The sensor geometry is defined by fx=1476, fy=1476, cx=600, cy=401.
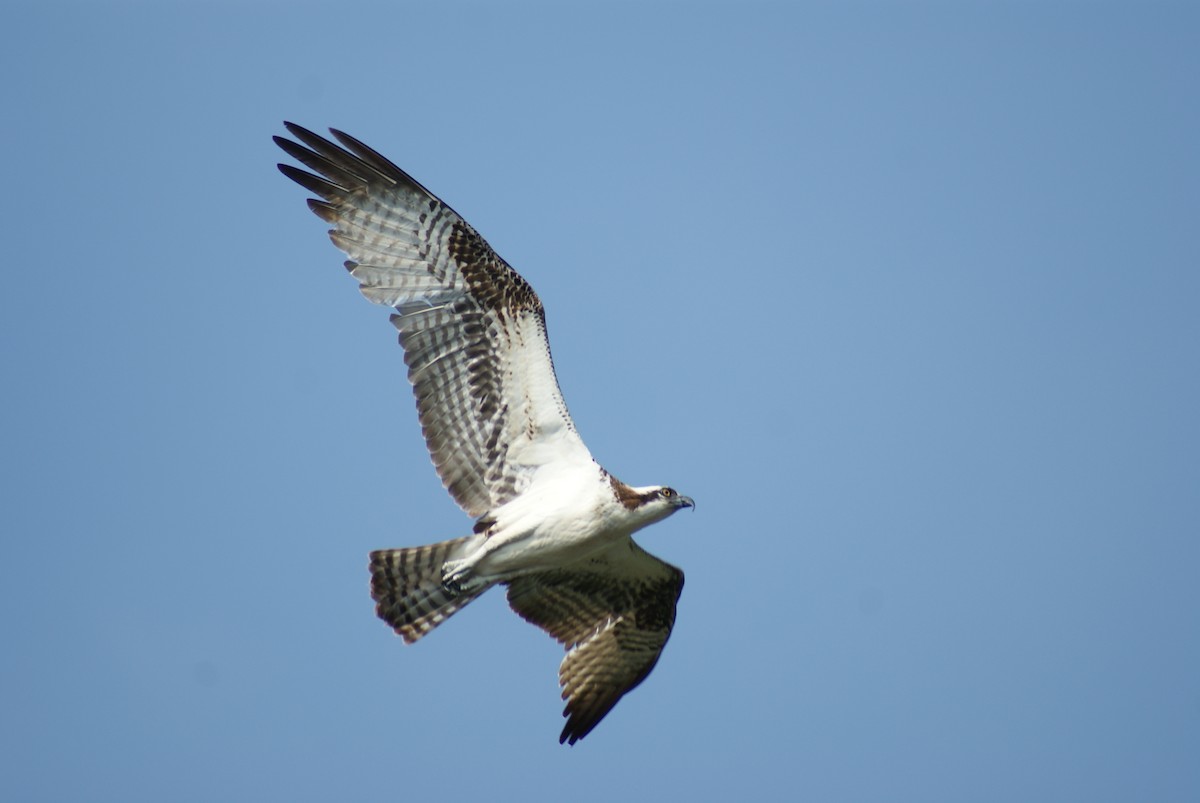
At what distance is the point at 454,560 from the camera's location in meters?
11.6

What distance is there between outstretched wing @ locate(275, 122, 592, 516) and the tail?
3.18ft

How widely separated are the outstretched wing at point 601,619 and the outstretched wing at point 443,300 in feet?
3.99

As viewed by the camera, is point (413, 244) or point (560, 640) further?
point (560, 640)

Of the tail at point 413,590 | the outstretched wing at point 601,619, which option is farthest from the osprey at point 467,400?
the outstretched wing at point 601,619

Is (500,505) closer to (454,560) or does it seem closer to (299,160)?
(454,560)

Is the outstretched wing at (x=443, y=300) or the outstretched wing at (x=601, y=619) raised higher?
the outstretched wing at (x=443, y=300)

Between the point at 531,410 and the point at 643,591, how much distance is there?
6.41 feet

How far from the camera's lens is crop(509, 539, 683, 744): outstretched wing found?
12.3 meters

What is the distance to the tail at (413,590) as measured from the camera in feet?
38.0

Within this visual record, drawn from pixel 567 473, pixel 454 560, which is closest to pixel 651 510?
pixel 567 473

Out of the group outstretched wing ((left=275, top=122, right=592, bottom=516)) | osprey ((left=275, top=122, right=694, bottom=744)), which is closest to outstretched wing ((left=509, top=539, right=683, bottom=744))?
osprey ((left=275, top=122, right=694, bottom=744))

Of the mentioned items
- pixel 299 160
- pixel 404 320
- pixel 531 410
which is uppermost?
pixel 299 160

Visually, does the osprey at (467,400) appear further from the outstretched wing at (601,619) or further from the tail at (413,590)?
the outstretched wing at (601,619)

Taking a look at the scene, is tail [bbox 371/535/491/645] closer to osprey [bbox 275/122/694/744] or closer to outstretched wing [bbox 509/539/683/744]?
osprey [bbox 275/122/694/744]
